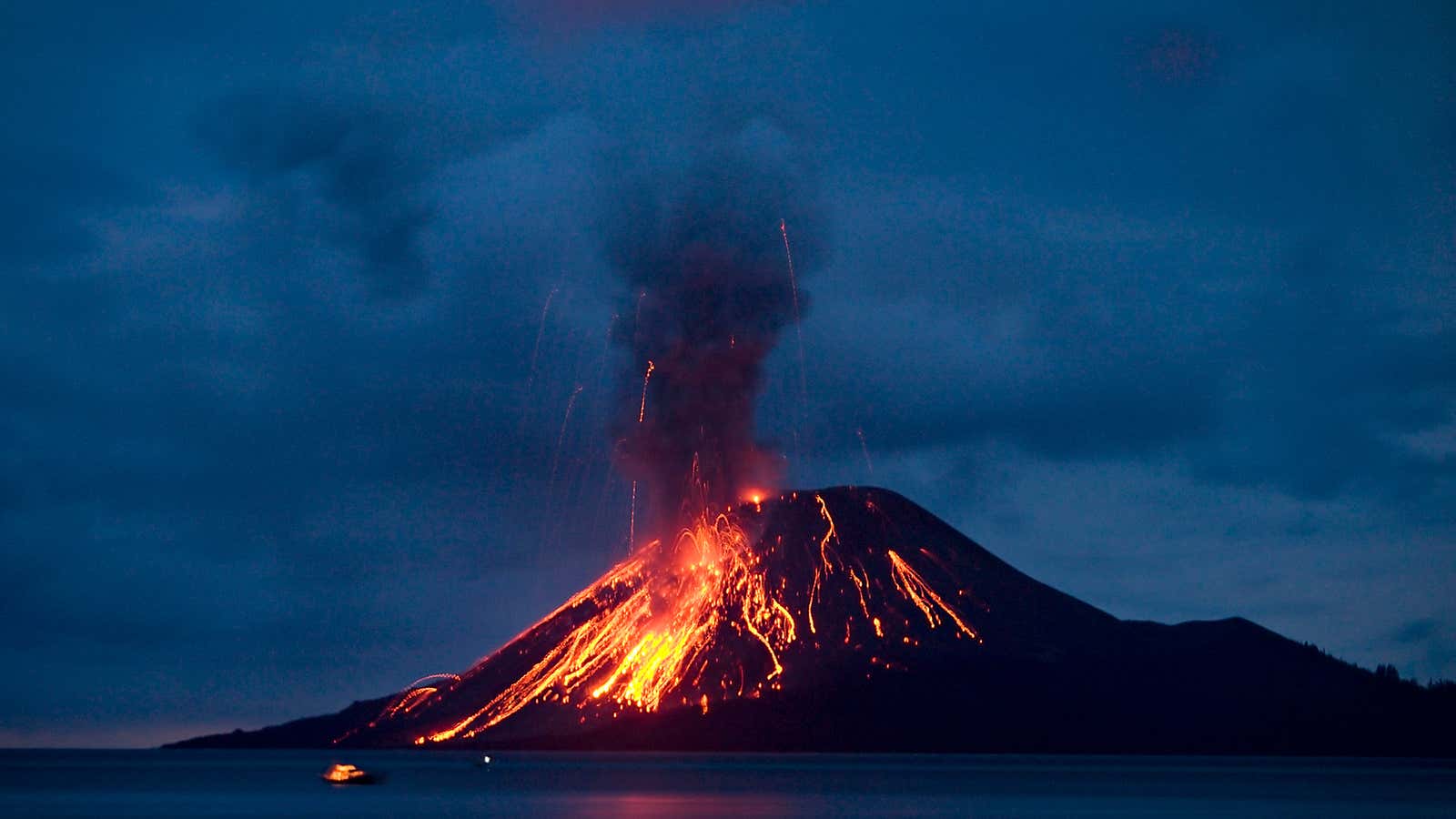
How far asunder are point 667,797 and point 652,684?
9624cm

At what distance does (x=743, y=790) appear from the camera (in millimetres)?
112312

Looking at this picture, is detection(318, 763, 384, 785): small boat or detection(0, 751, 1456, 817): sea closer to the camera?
detection(0, 751, 1456, 817): sea

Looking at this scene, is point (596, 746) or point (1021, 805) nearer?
point (1021, 805)

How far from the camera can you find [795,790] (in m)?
111

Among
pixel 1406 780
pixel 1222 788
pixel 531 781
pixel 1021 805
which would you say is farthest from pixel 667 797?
pixel 1406 780

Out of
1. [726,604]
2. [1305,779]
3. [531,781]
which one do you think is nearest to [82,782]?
[531,781]

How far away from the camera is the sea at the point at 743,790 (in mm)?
92000

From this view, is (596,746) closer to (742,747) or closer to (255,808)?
A: (742,747)

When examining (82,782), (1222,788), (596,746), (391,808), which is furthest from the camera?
(596,746)

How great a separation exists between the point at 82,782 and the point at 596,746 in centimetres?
6692

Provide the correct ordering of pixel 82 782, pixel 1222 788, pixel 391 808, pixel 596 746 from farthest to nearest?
pixel 596 746 → pixel 82 782 → pixel 1222 788 → pixel 391 808

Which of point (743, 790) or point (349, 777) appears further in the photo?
point (349, 777)

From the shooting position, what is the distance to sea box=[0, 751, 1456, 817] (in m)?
92.0

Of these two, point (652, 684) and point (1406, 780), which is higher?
point (652, 684)
